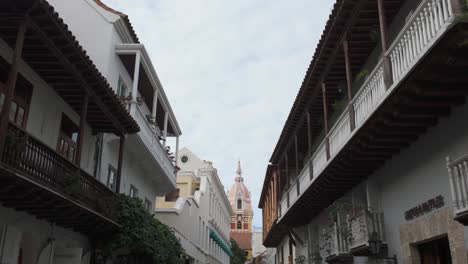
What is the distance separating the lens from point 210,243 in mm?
47562

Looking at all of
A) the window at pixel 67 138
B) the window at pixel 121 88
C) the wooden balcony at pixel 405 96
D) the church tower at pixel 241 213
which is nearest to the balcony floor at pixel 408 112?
the wooden balcony at pixel 405 96

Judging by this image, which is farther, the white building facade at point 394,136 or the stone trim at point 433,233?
the stone trim at point 433,233

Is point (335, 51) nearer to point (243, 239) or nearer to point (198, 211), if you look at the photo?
point (198, 211)

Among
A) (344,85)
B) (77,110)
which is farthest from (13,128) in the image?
(344,85)

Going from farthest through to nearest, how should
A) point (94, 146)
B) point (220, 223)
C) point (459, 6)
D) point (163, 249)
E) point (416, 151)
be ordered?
1. point (220, 223)
2. point (163, 249)
3. point (94, 146)
4. point (416, 151)
5. point (459, 6)

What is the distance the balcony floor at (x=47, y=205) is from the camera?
921 cm

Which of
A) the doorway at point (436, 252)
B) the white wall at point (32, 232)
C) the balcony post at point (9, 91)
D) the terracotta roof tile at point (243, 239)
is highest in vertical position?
the terracotta roof tile at point (243, 239)

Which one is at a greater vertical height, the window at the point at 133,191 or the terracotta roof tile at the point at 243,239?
the terracotta roof tile at the point at 243,239

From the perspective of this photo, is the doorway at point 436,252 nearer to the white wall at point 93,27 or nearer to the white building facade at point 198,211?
the white wall at point 93,27

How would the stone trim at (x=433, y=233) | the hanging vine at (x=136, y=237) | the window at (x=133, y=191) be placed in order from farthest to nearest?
1. the window at (x=133, y=191)
2. the hanging vine at (x=136, y=237)
3. the stone trim at (x=433, y=233)

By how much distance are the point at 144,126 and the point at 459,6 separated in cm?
1240

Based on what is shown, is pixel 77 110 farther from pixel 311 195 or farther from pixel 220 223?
pixel 220 223

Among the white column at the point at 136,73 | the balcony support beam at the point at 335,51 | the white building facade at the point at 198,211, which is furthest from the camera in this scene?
the white building facade at the point at 198,211

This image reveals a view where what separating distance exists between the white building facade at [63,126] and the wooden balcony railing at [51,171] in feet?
0.07
